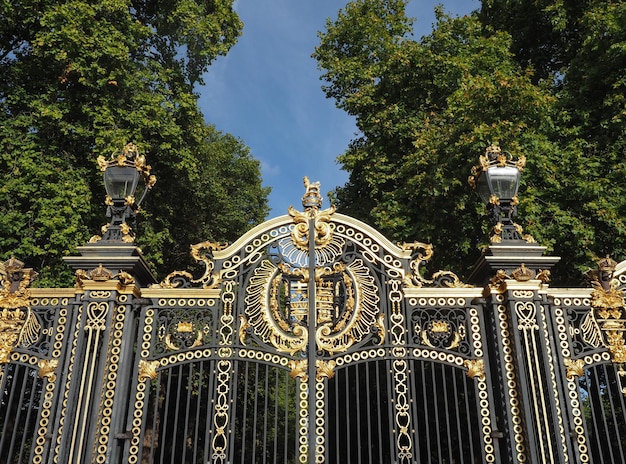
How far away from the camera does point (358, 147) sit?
529 inches

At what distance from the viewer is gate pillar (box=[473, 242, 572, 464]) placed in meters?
4.84

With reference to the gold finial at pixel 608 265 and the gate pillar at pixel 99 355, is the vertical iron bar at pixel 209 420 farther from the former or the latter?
the gold finial at pixel 608 265

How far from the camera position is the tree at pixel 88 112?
9.45m

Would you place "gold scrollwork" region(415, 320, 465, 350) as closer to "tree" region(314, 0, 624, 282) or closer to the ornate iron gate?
the ornate iron gate

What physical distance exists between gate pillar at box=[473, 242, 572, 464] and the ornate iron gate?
0.01 m

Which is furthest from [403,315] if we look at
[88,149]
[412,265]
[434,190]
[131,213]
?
[88,149]

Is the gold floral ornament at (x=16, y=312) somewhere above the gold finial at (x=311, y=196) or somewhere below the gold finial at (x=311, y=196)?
below

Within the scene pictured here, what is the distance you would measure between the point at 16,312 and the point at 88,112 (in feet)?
19.4

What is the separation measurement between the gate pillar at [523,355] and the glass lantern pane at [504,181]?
0.56m

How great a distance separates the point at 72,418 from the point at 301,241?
→ 2641 mm

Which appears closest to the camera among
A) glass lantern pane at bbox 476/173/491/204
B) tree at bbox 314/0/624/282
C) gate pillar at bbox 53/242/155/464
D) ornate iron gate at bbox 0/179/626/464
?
gate pillar at bbox 53/242/155/464

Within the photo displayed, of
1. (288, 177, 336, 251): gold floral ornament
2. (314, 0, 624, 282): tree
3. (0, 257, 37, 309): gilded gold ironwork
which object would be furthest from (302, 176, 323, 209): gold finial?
(314, 0, 624, 282): tree

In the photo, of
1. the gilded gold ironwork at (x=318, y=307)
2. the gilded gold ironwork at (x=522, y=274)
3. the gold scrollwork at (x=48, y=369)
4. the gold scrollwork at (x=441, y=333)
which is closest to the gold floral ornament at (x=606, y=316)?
the gilded gold ironwork at (x=522, y=274)

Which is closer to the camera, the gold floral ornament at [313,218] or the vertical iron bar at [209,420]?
the vertical iron bar at [209,420]
